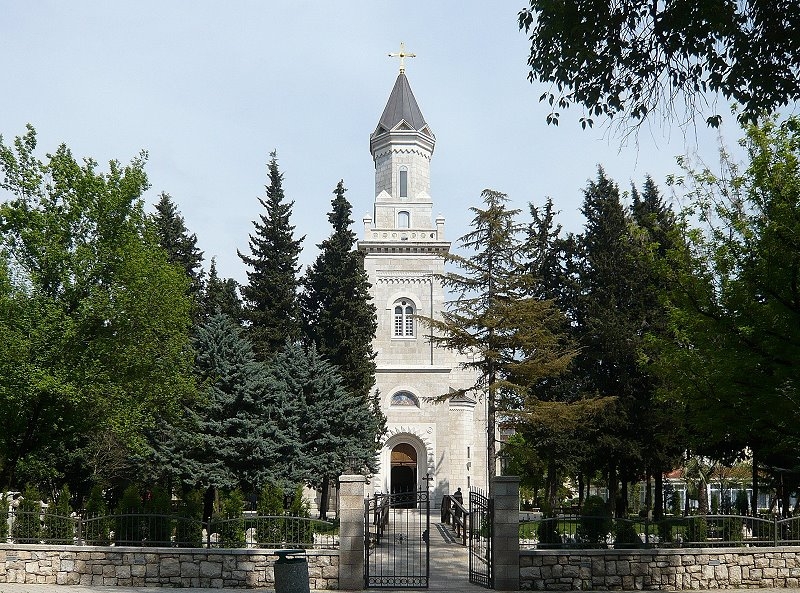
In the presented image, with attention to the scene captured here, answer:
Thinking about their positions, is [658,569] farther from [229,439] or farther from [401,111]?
[401,111]

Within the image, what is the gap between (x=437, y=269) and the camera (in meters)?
43.0

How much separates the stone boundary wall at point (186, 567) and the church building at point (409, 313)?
1001 inches

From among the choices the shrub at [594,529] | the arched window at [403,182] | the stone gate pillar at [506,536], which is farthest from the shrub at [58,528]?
the arched window at [403,182]

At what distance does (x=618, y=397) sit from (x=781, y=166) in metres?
14.7

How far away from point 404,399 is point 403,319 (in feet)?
13.7

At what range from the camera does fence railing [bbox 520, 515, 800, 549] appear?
15969 millimetres

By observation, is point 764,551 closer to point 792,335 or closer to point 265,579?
point 792,335

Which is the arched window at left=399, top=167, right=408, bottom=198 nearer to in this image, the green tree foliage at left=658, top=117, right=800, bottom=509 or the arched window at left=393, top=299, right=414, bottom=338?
the arched window at left=393, top=299, right=414, bottom=338

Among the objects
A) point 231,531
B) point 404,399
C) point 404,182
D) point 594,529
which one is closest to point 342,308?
point 404,399

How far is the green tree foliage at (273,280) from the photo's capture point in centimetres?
3678

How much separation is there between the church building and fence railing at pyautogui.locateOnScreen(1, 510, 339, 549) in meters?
24.7

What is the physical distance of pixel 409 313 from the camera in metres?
43.2

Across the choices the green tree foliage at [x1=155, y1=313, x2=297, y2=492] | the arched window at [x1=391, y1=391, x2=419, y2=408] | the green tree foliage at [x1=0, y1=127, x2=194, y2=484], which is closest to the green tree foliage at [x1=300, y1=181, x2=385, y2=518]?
the arched window at [x1=391, y1=391, x2=419, y2=408]

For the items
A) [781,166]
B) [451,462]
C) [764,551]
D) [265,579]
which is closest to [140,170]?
[265,579]
